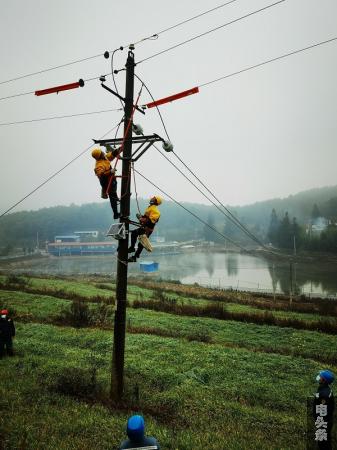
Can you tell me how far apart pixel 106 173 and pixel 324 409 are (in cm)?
695

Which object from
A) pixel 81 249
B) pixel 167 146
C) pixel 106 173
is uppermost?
pixel 167 146

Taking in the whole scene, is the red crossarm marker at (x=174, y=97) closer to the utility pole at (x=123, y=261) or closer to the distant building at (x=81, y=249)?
the utility pole at (x=123, y=261)

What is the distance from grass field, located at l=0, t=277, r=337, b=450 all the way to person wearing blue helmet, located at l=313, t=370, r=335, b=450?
80 centimetres

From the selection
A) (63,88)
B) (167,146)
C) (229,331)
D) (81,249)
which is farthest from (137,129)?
(81,249)

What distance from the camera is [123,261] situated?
7844mm

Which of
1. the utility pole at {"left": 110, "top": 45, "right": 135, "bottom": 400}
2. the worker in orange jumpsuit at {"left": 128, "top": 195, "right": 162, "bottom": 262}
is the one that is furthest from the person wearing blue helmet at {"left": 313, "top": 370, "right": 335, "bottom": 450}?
the worker in orange jumpsuit at {"left": 128, "top": 195, "right": 162, "bottom": 262}

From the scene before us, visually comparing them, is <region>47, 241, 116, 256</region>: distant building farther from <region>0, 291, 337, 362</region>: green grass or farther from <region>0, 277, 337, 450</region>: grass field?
<region>0, 277, 337, 450</region>: grass field

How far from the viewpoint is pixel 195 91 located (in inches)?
363

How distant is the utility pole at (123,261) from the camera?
7930mm

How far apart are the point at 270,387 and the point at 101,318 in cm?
1173

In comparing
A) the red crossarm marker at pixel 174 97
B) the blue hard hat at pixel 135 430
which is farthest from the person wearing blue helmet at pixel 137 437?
the red crossarm marker at pixel 174 97

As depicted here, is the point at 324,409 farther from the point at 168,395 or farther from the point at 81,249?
the point at 81,249

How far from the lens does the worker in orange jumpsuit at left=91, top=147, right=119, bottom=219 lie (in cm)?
800

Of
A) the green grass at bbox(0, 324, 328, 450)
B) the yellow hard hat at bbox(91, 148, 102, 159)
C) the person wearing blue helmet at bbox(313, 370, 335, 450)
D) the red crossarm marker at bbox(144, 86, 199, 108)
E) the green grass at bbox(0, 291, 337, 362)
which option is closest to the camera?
the person wearing blue helmet at bbox(313, 370, 335, 450)
